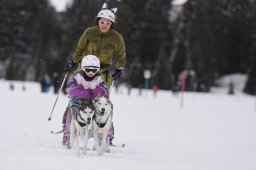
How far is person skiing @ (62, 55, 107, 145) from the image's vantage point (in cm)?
732

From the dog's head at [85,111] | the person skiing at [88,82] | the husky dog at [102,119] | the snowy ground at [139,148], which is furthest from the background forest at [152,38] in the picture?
the dog's head at [85,111]

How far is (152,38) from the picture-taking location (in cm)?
7356

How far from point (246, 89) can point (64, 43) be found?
2535 centimetres

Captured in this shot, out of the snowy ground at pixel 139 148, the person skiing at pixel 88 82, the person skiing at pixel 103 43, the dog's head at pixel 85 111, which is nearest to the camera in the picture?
the snowy ground at pixel 139 148

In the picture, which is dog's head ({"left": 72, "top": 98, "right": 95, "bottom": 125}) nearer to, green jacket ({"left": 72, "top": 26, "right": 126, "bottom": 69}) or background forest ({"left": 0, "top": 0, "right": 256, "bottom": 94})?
green jacket ({"left": 72, "top": 26, "right": 126, "bottom": 69})

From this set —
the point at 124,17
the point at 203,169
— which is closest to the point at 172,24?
the point at 124,17

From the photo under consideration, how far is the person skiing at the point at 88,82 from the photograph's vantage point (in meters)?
7.32

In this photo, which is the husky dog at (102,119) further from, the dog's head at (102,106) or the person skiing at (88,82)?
the person skiing at (88,82)

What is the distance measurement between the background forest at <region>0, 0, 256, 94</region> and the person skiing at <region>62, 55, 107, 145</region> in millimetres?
50816

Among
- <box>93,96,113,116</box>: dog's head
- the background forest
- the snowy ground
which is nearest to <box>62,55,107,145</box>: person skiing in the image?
<box>93,96,113,116</box>: dog's head

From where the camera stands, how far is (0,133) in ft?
28.4

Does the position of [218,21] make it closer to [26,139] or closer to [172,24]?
[172,24]

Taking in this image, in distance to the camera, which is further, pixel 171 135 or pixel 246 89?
pixel 246 89

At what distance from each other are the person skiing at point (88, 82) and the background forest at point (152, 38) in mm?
50816
